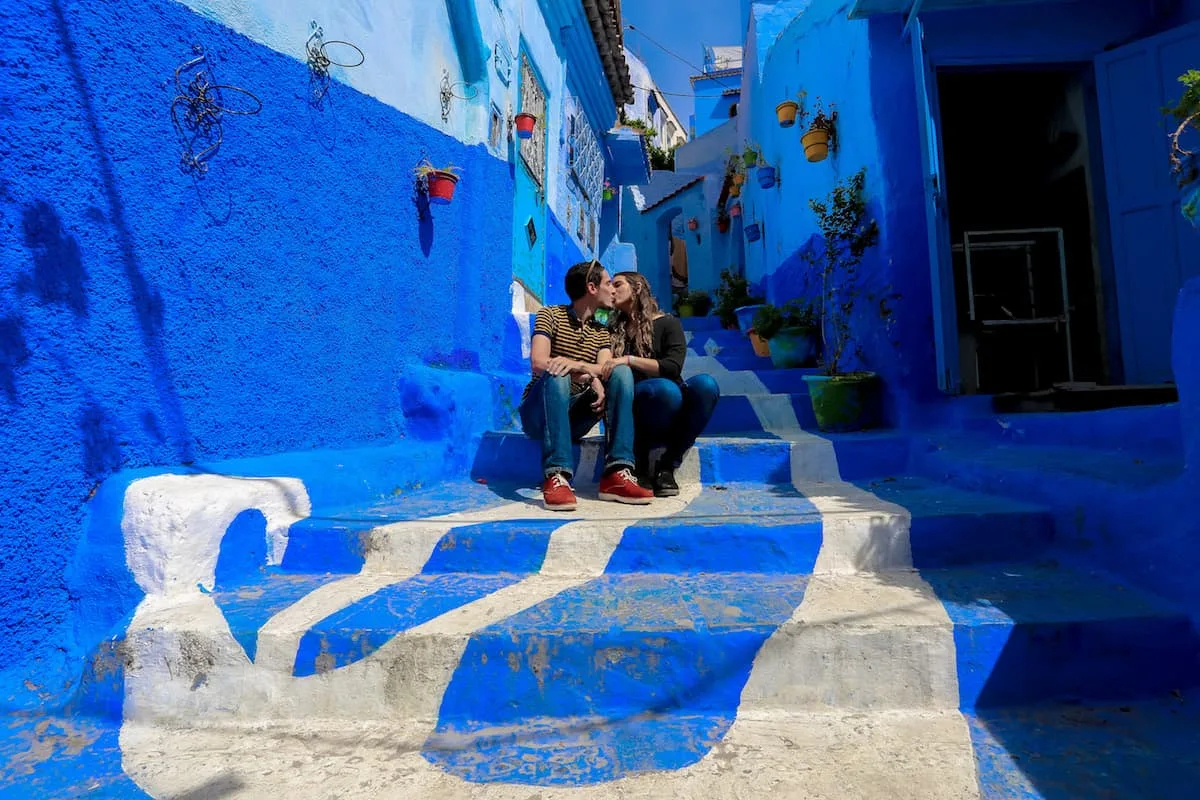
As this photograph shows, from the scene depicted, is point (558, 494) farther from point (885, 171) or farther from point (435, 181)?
point (885, 171)

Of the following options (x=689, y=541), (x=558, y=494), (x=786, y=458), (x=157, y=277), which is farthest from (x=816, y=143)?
(x=157, y=277)

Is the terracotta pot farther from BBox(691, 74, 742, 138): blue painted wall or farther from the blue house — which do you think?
BBox(691, 74, 742, 138): blue painted wall

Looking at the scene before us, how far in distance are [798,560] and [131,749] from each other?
1.89 metres

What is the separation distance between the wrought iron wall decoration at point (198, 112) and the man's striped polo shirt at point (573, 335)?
4.60 ft

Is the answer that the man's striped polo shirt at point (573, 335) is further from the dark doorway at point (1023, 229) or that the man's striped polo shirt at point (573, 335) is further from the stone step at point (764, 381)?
the dark doorway at point (1023, 229)

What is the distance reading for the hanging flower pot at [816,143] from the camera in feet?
16.2

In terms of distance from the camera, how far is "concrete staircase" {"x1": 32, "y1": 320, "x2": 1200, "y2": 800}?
1431 millimetres

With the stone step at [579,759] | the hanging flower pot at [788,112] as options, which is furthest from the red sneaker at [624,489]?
the hanging flower pot at [788,112]

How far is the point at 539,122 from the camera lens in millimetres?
5891

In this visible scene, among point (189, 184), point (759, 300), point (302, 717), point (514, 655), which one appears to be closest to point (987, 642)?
point (514, 655)

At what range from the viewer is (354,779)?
1.40 meters

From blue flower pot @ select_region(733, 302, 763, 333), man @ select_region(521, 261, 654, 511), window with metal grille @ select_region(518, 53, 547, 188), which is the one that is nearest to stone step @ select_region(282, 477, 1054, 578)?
man @ select_region(521, 261, 654, 511)

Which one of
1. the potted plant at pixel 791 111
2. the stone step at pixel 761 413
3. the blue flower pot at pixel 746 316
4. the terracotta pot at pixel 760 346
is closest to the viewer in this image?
the stone step at pixel 761 413

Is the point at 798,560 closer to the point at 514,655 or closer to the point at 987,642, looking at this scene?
the point at 987,642
